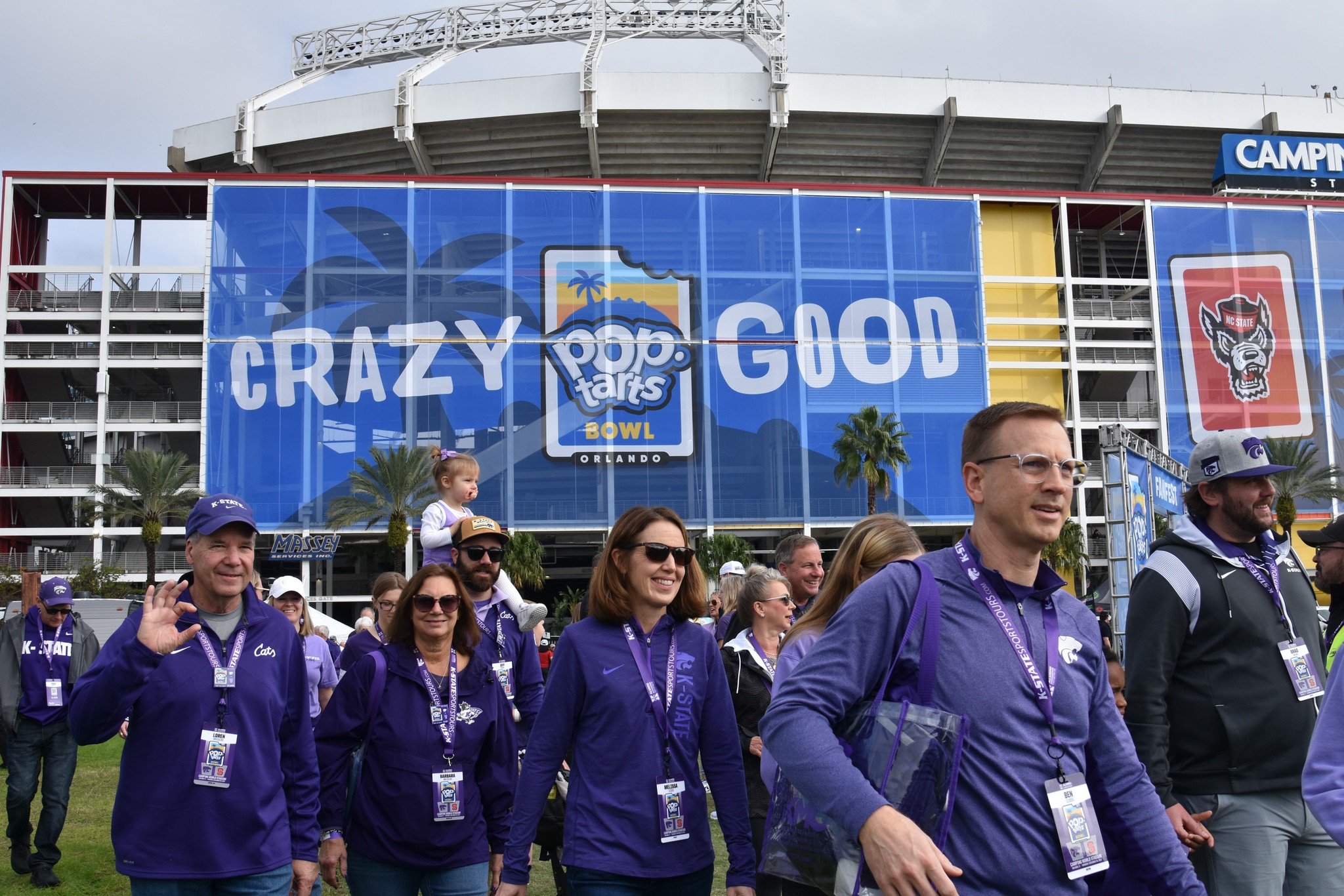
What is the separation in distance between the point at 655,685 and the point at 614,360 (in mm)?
46418

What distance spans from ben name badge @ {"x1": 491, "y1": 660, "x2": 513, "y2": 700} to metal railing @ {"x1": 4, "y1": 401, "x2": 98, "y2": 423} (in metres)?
52.9

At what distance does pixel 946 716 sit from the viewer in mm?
2186

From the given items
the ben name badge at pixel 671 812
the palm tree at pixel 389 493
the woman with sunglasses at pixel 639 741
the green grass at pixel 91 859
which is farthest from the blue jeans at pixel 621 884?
the palm tree at pixel 389 493

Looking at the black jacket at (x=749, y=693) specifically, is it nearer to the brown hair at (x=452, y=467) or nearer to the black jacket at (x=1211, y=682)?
the brown hair at (x=452, y=467)

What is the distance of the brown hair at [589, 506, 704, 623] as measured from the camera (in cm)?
380

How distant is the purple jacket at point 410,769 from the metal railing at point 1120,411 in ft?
176

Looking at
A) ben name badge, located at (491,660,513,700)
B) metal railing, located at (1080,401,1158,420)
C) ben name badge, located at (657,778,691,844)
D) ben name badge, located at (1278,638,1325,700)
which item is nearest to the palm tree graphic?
metal railing, located at (1080,401,1158,420)

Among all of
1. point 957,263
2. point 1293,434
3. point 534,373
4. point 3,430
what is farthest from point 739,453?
point 3,430

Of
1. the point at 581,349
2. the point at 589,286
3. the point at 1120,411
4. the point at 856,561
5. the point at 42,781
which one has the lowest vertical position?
the point at 42,781

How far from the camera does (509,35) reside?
57344 millimetres

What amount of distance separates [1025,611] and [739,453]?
47400 mm

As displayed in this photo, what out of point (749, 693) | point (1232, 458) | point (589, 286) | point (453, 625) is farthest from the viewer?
point (589, 286)

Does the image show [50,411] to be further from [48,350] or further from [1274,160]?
[1274,160]

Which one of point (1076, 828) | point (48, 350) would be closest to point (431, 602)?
point (1076, 828)
